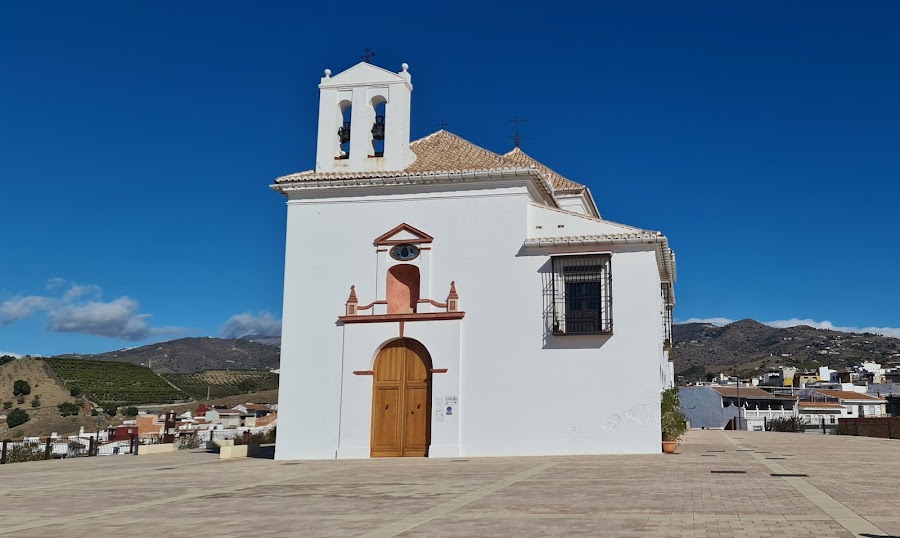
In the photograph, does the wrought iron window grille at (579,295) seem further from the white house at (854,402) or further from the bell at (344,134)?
the white house at (854,402)

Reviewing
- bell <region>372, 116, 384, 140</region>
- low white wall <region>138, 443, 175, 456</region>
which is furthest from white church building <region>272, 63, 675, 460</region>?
low white wall <region>138, 443, 175, 456</region>

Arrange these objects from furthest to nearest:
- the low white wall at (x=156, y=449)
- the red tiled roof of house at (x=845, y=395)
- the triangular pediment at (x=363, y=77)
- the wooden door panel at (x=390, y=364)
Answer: the red tiled roof of house at (x=845, y=395) → the low white wall at (x=156, y=449) → the triangular pediment at (x=363, y=77) → the wooden door panel at (x=390, y=364)

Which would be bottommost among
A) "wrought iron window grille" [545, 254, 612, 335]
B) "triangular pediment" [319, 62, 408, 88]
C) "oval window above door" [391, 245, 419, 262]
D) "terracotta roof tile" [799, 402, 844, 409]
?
"terracotta roof tile" [799, 402, 844, 409]

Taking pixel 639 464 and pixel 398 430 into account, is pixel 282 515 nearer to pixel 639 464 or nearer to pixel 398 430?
pixel 639 464

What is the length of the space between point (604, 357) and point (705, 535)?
11.5 meters

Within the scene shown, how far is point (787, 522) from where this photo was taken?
7.62 meters

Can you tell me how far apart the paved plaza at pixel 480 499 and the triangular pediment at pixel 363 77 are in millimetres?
9944

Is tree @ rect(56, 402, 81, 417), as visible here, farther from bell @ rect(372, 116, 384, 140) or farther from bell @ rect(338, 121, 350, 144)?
bell @ rect(372, 116, 384, 140)

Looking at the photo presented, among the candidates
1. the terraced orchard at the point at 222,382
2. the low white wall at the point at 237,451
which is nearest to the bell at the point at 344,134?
the low white wall at the point at 237,451

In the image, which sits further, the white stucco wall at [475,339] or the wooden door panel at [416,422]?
the wooden door panel at [416,422]

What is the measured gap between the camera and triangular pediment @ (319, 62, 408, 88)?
21250 mm

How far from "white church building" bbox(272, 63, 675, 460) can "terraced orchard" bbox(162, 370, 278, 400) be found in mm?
65722

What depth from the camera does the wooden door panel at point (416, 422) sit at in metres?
19.2

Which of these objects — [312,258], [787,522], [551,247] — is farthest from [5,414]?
[787,522]
